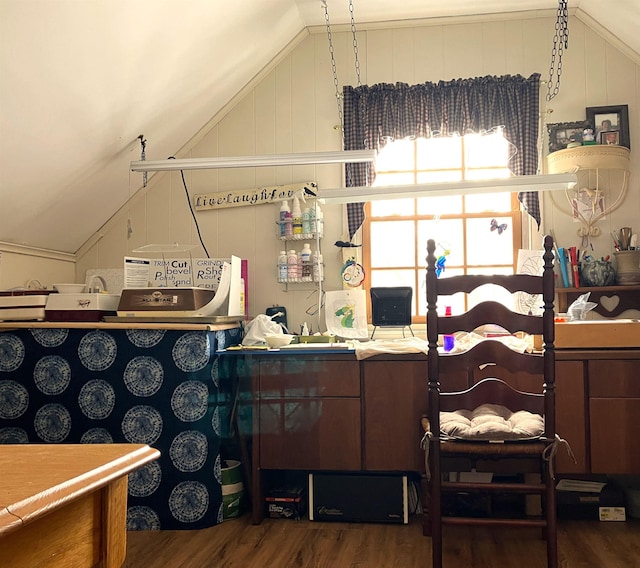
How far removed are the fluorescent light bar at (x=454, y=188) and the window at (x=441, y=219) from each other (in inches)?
26.7

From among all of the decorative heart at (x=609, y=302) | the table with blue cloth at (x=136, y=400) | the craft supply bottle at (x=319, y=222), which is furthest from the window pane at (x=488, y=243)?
the table with blue cloth at (x=136, y=400)

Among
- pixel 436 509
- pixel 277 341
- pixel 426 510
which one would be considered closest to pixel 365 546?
pixel 426 510

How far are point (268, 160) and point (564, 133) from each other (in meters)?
1.78

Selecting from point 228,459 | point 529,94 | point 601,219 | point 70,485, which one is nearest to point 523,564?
point 228,459

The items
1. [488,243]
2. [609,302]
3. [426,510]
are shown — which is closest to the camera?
[426,510]

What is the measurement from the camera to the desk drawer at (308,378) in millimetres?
3162

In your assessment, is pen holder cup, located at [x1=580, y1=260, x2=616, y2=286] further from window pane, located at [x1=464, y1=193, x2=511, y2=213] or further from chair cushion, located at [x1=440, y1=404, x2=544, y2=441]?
chair cushion, located at [x1=440, y1=404, x2=544, y2=441]

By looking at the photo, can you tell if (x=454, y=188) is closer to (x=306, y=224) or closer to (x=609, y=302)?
(x=306, y=224)

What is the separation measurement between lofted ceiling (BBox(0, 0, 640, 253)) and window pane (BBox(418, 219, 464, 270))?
1.26 meters

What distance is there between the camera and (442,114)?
386 cm

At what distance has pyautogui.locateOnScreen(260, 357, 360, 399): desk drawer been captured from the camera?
10.4 feet

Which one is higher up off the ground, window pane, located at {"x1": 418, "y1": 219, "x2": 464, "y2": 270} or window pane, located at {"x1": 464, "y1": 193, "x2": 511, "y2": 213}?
window pane, located at {"x1": 464, "y1": 193, "x2": 511, "y2": 213}

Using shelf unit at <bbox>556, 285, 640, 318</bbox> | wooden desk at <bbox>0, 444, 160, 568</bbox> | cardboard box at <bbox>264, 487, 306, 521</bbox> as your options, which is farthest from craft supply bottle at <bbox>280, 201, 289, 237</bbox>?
wooden desk at <bbox>0, 444, 160, 568</bbox>

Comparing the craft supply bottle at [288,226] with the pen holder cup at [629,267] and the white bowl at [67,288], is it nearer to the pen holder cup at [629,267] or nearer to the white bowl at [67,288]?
the white bowl at [67,288]
